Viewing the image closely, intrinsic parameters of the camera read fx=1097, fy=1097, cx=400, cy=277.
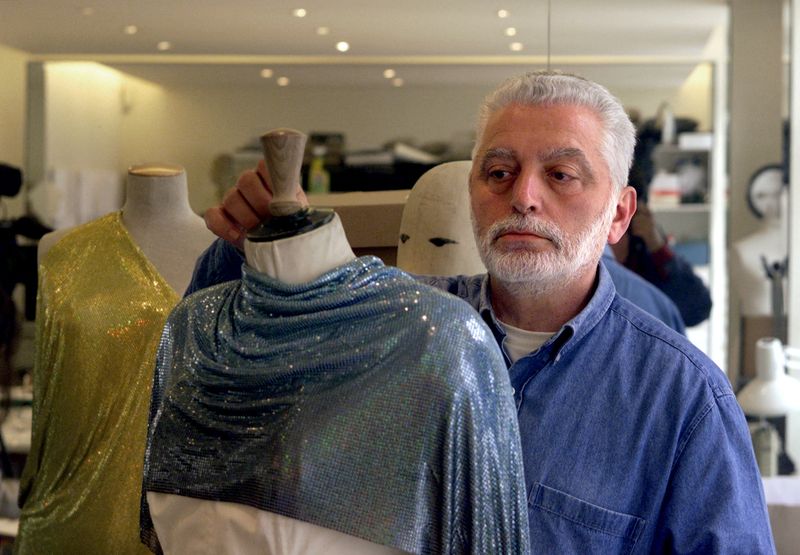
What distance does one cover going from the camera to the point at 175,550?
121 cm

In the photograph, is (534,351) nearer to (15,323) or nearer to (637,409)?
(637,409)

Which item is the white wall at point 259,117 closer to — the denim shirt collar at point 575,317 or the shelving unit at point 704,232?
the shelving unit at point 704,232

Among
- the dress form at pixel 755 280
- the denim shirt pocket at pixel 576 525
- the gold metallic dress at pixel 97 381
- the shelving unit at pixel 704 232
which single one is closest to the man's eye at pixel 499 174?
the denim shirt pocket at pixel 576 525

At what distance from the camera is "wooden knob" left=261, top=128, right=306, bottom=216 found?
45.4 inches

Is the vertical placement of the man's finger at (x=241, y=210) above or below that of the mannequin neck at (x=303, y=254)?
above

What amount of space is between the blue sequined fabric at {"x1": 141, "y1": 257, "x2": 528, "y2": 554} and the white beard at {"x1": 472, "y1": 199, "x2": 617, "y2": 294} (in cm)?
30

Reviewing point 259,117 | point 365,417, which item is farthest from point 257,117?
point 365,417

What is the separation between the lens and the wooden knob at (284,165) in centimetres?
115

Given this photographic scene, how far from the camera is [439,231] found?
197 centimetres

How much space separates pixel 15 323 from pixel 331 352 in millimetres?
2004

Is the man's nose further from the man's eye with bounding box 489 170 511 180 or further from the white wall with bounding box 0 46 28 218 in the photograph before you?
the white wall with bounding box 0 46 28 218

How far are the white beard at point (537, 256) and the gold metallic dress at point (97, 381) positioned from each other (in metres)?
0.80

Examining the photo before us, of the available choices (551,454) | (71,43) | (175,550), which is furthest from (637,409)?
(71,43)

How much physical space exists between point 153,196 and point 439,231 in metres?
0.56
